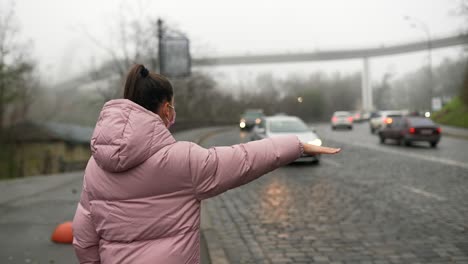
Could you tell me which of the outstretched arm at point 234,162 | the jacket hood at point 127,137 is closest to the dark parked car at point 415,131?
the outstretched arm at point 234,162

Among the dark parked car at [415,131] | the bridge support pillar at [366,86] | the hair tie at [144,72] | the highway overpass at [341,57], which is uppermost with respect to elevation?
the highway overpass at [341,57]

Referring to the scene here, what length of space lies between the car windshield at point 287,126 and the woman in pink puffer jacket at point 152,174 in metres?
13.9

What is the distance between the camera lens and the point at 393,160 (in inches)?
629

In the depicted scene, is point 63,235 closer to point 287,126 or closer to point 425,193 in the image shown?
point 425,193

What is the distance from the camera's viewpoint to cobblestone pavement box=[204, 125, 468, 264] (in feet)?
17.9

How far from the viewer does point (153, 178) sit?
1.96 meters

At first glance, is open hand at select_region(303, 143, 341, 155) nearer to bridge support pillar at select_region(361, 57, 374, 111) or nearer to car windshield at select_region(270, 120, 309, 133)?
car windshield at select_region(270, 120, 309, 133)

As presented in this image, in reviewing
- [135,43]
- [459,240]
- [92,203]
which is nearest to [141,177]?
[92,203]

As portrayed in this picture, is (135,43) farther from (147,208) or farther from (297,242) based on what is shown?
(147,208)

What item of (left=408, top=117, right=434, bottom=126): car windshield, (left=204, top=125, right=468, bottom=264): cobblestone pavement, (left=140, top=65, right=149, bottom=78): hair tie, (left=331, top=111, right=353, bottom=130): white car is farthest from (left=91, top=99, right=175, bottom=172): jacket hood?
(left=331, top=111, right=353, bottom=130): white car

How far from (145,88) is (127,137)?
277 millimetres

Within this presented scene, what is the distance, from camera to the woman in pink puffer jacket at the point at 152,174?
1.94 m

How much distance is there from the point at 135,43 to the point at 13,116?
827 centimetres

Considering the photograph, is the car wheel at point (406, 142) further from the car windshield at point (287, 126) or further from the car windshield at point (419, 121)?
the car windshield at point (287, 126)
